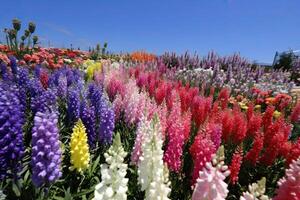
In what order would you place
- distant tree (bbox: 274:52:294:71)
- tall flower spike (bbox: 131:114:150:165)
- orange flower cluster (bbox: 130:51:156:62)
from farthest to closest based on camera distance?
distant tree (bbox: 274:52:294:71) → orange flower cluster (bbox: 130:51:156:62) → tall flower spike (bbox: 131:114:150:165)

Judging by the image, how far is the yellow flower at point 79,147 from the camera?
4773mm

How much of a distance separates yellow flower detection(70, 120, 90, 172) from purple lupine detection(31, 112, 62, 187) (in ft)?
A: 2.05

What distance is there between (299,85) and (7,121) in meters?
18.5

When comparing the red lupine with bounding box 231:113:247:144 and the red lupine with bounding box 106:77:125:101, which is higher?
the red lupine with bounding box 106:77:125:101

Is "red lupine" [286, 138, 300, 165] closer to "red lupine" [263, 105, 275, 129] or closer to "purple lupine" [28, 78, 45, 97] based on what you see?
"red lupine" [263, 105, 275, 129]

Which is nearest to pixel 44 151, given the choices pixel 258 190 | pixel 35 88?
pixel 258 190

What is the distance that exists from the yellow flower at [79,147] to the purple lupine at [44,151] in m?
0.63

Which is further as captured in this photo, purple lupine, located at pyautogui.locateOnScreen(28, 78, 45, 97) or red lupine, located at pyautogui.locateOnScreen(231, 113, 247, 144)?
purple lupine, located at pyautogui.locateOnScreen(28, 78, 45, 97)

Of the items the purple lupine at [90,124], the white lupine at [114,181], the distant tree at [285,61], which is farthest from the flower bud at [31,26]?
the distant tree at [285,61]

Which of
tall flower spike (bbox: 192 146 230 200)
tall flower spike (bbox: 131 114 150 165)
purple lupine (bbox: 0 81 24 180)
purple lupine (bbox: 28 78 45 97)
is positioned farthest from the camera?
purple lupine (bbox: 28 78 45 97)

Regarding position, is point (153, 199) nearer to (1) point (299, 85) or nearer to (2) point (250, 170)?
(2) point (250, 170)

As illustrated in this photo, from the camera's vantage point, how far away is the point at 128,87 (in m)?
8.53

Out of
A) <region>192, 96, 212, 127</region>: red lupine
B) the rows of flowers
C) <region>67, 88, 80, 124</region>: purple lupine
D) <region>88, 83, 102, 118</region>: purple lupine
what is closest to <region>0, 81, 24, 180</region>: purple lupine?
the rows of flowers

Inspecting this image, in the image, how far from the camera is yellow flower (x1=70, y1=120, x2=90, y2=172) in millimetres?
4773
